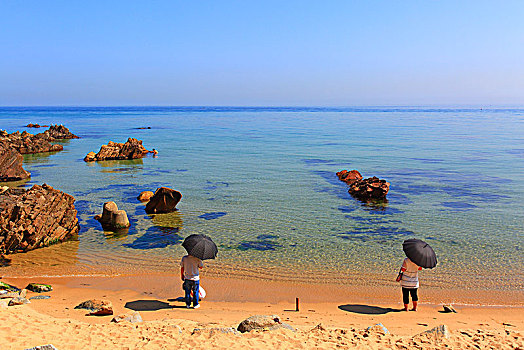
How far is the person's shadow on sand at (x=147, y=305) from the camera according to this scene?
11.2 m

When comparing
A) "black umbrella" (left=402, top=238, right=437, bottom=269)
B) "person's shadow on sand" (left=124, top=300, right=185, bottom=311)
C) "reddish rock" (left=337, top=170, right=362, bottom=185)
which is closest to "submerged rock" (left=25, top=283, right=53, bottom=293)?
"person's shadow on sand" (left=124, top=300, right=185, bottom=311)

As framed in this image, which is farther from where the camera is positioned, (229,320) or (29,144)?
(29,144)

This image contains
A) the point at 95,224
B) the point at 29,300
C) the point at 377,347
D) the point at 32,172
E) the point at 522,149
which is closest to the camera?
the point at 377,347

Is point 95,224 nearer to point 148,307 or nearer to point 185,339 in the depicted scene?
point 148,307

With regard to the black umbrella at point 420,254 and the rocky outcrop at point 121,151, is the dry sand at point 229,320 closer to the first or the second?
the black umbrella at point 420,254

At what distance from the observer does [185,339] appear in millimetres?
8609

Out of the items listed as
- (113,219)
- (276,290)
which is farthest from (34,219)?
(276,290)

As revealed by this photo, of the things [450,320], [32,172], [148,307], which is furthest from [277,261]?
[32,172]

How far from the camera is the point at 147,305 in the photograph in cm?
1145

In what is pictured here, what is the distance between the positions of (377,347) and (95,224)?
14509 millimetres

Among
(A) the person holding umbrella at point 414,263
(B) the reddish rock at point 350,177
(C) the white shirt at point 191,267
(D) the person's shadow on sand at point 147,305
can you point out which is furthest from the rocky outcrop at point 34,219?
(B) the reddish rock at point 350,177

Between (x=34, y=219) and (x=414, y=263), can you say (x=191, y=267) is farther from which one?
(x=34, y=219)

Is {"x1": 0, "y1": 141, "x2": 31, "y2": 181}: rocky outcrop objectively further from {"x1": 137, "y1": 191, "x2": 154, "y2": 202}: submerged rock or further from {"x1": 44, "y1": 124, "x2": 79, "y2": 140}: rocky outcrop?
{"x1": 44, "y1": 124, "x2": 79, "y2": 140}: rocky outcrop

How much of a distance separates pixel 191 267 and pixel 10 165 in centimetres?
2419
